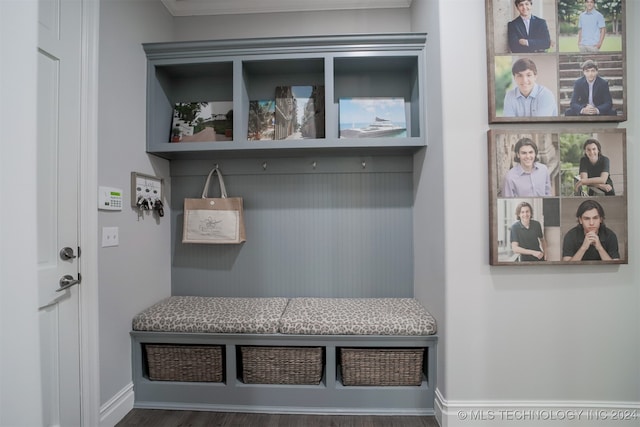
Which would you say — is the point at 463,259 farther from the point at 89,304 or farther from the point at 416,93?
the point at 89,304

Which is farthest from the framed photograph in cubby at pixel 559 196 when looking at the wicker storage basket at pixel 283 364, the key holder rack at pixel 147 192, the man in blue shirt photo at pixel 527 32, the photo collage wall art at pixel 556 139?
the key holder rack at pixel 147 192

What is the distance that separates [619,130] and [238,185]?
240 cm

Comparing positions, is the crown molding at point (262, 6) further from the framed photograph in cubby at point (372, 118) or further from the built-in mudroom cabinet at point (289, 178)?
the framed photograph in cubby at point (372, 118)

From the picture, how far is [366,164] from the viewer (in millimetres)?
2145

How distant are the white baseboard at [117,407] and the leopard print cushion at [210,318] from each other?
375 millimetres

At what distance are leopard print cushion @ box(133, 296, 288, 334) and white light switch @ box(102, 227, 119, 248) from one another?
519 millimetres

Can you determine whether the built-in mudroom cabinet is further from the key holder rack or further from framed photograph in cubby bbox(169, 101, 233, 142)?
the key holder rack

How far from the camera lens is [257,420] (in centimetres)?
168

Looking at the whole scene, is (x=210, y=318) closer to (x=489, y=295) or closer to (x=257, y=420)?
(x=257, y=420)

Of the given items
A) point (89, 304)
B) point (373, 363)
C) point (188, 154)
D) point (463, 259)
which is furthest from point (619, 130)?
point (89, 304)

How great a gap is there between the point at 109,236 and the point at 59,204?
293 millimetres

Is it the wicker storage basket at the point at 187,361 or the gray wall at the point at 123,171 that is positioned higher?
the gray wall at the point at 123,171

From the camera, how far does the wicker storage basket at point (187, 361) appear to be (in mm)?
1789

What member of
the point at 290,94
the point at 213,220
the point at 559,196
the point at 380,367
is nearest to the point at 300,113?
the point at 290,94
